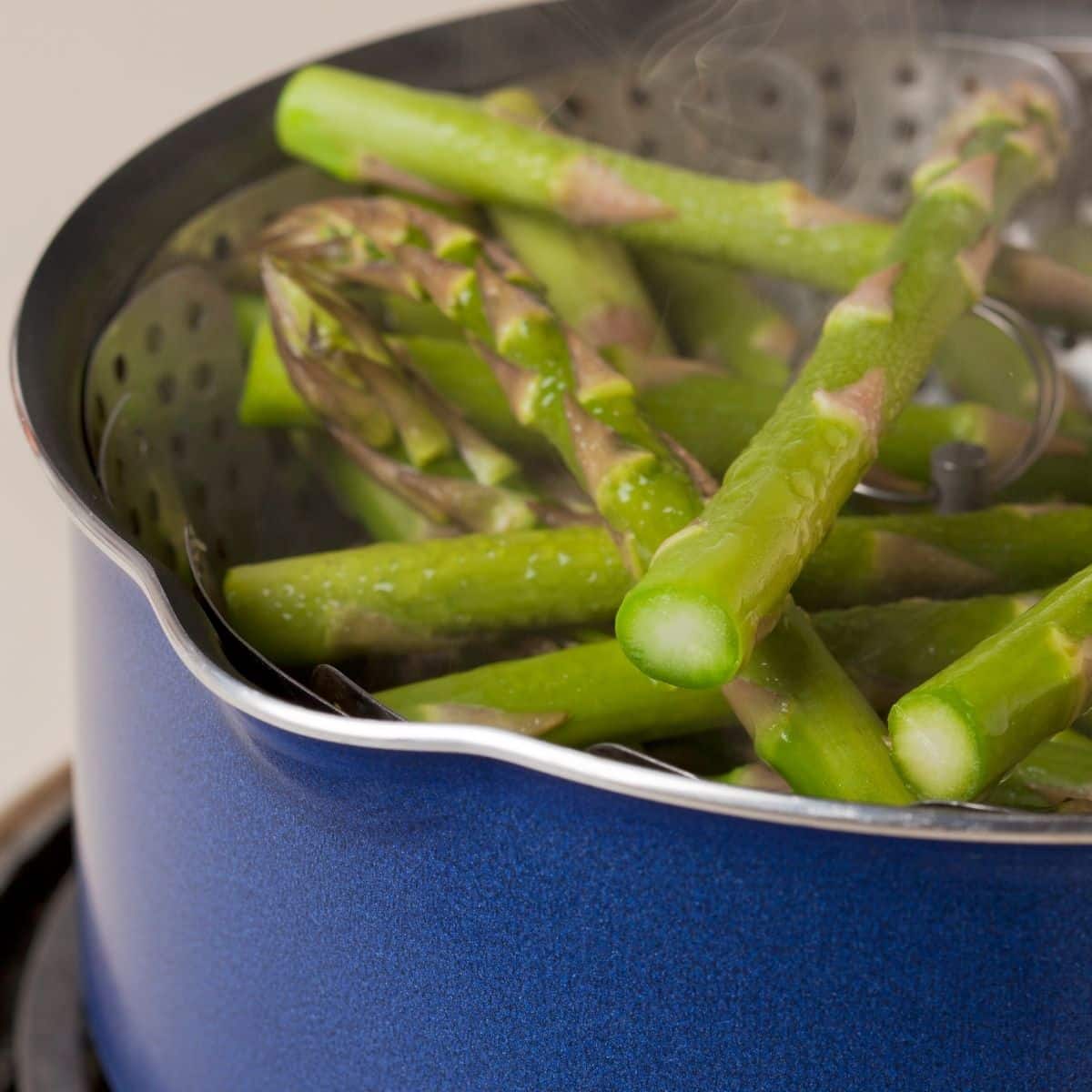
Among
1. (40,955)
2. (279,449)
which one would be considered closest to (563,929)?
(279,449)

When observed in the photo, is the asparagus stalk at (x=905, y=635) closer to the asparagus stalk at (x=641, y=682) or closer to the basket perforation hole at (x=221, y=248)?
the asparagus stalk at (x=641, y=682)

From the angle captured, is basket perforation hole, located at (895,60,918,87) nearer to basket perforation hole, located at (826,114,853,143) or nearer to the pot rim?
basket perforation hole, located at (826,114,853,143)

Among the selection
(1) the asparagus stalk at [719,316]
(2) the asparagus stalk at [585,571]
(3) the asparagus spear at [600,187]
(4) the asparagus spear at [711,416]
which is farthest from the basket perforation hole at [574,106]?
(2) the asparagus stalk at [585,571]

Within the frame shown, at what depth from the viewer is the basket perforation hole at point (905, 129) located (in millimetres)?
1159

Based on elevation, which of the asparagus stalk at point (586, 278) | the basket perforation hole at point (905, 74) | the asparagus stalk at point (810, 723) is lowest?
the asparagus stalk at point (810, 723)

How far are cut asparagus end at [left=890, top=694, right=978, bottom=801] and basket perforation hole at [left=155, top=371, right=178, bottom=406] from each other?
512 millimetres

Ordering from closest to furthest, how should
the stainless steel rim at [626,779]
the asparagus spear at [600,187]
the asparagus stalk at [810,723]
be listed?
1. the stainless steel rim at [626,779]
2. the asparagus stalk at [810,723]
3. the asparagus spear at [600,187]

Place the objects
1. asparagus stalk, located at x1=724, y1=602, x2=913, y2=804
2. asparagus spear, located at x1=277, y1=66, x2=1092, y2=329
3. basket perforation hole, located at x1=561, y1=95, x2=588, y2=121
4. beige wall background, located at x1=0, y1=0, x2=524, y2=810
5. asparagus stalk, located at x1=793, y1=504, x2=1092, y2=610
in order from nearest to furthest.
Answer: asparagus stalk, located at x1=724, y1=602, x2=913, y2=804, asparagus stalk, located at x1=793, y1=504, x2=1092, y2=610, asparagus spear, located at x1=277, y1=66, x2=1092, y2=329, basket perforation hole, located at x1=561, y1=95, x2=588, y2=121, beige wall background, located at x1=0, y1=0, x2=524, y2=810

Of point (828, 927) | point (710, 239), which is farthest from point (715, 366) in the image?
point (828, 927)

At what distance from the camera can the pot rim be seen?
48cm

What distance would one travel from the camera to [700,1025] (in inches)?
22.7

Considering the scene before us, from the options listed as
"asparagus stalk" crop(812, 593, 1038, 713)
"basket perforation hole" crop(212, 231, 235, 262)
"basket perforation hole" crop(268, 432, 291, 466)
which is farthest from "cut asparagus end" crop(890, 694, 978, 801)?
"basket perforation hole" crop(212, 231, 235, 262)

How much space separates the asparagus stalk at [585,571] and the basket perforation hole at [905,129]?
0.53 metres

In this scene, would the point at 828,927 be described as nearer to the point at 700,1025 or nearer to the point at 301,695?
the point at 700,1025
